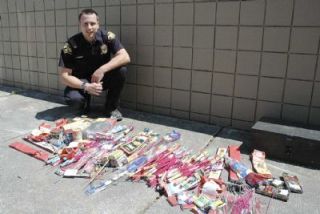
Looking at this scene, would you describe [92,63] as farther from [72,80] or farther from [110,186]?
[110,186]

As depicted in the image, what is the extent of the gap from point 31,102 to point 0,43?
1671 mm

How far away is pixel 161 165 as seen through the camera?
267cm

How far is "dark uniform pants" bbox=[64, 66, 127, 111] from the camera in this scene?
3.76m

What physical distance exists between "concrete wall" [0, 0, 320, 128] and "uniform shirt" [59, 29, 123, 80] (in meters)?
0.32

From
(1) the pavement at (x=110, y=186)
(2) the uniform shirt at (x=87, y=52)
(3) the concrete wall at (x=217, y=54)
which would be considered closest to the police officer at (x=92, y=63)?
(2) the uniform shirt at (x=87, y=52)

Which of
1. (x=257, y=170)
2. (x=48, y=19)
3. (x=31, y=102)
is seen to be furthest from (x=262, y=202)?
(x=48, y=19)

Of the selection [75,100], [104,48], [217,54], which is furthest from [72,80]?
[217,54]

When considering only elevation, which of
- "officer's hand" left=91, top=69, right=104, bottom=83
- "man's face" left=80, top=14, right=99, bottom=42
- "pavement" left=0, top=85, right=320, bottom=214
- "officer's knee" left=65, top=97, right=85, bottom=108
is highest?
"man's face" left=80, top=14, right=99, bottom=42

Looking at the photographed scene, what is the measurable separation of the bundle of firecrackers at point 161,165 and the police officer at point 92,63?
412 millimetres

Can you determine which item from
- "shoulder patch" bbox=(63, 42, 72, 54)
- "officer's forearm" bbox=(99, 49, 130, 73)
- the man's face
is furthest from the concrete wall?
"shoulder patch" bbox=(63, 42, 72, 54)

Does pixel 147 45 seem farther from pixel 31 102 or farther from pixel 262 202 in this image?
pixel 262 202

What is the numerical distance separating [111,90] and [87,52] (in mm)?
497

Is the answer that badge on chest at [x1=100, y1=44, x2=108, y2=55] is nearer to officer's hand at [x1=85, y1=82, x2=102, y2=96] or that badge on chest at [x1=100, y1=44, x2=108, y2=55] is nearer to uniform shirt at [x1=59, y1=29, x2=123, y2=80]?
uniform shirt at [x1=59, y1=29, x2=123, y2=80]

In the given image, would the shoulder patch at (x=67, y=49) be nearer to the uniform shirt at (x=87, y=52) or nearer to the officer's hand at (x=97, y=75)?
the uniform shirt at (x=87, y=52)
